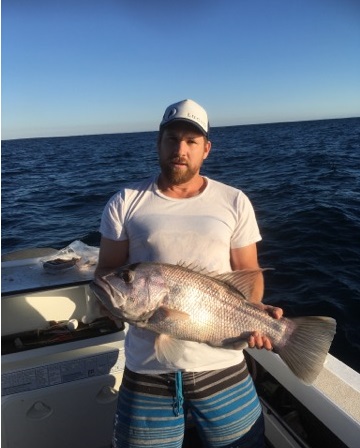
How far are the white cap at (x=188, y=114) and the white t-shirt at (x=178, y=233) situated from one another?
0.47 meters

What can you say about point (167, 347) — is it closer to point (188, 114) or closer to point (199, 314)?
point (199, 314)

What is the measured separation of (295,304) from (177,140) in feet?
18.4

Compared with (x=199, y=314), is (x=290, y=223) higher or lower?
lower

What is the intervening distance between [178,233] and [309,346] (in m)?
1.12

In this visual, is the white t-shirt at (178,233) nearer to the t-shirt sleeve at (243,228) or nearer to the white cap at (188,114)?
the t-shirt sleeve at (243,228)

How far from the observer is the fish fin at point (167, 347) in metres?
2.58

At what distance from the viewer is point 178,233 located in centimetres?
285

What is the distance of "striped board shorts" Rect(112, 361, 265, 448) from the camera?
2.75 m

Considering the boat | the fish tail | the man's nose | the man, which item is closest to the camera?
the fish tail

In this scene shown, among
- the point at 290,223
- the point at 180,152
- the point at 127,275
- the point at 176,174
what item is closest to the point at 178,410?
the point at 127,275

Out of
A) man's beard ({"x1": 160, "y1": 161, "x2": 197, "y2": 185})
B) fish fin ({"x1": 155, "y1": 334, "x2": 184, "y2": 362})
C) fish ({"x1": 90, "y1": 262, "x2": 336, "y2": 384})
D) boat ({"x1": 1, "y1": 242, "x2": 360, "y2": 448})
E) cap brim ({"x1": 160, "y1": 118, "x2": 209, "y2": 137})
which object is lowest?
boat ({"x1": 1, "y1": 242, "x2": 360, "y2": 448})

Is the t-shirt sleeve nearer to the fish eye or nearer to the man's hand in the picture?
the man's hand

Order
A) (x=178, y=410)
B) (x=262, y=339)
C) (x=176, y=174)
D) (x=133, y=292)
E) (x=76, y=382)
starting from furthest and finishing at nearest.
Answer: (x=76, y=382)
(x=176, y=174)
(x=178, y=410)
(x=262, y=339)
(x=133, y=292)

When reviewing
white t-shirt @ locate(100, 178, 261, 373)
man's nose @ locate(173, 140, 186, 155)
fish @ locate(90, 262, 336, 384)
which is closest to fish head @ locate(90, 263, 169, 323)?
fish @ locate(90, 262, 336, 384)
